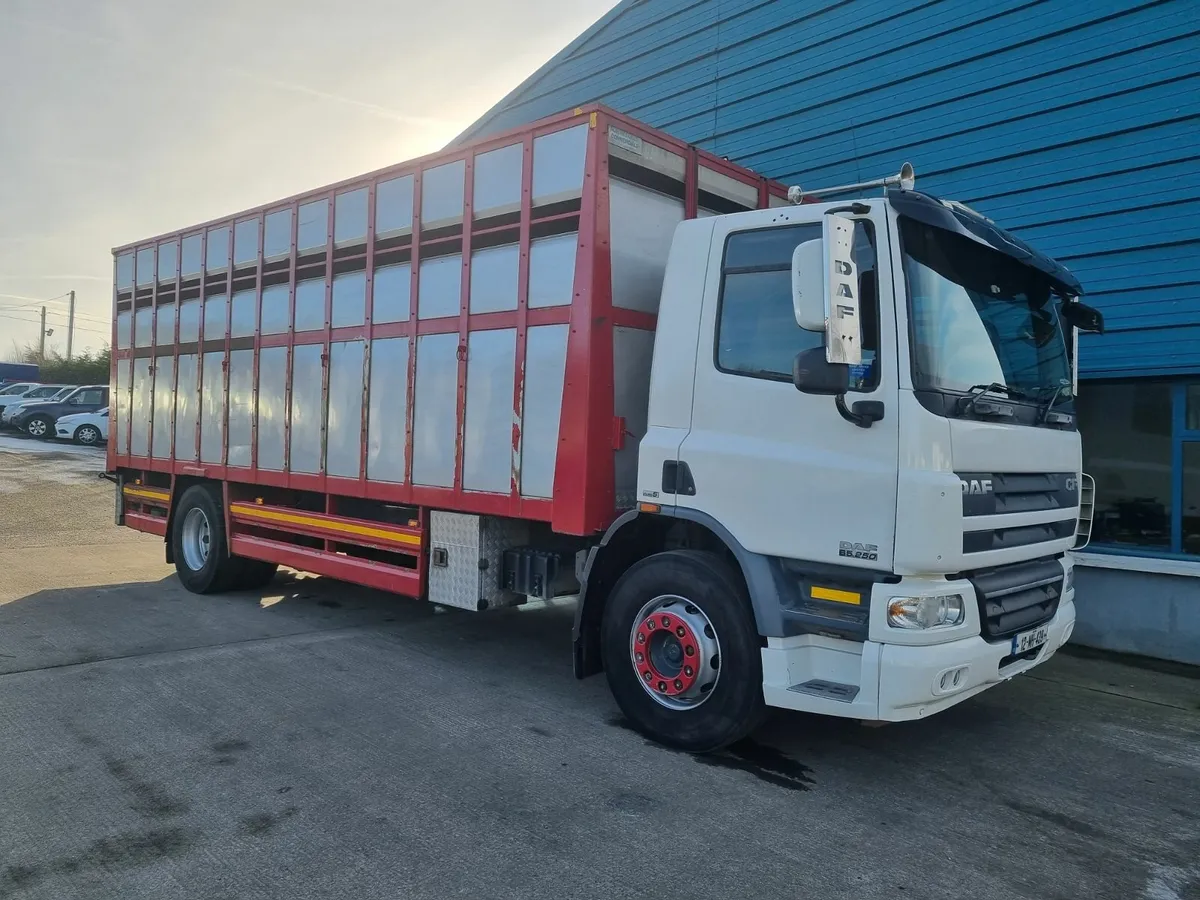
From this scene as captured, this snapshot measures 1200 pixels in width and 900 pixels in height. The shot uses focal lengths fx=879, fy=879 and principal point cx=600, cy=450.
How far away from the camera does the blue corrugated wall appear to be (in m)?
6.96

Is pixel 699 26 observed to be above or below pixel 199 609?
above

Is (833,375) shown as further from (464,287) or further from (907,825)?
(464,287)

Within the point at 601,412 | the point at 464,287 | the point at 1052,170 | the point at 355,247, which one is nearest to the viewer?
the point at 601,412

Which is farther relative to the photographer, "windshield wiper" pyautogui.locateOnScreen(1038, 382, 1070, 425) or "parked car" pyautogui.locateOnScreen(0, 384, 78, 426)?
"parked car" pyautogui.locateOnScreen(0, 384, 78, 426)

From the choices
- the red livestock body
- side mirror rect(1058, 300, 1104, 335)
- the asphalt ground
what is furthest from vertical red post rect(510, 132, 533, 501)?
side mirror rect(1058, 300, 1104, 335)

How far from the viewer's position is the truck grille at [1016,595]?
163 inches

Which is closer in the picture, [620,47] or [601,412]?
[601,412]

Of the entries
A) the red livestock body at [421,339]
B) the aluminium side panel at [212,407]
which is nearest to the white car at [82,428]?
the red livestock body at [421,339]

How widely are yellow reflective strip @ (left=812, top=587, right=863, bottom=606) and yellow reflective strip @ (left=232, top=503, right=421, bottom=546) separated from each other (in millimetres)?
3026

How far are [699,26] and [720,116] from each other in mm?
1286

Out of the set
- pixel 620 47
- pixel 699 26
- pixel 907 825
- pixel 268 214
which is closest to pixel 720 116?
pixel 699 26

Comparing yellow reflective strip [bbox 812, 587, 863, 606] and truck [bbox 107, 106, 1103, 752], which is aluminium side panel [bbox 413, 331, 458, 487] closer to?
truck [bbox 107, 106, 1103, 752]

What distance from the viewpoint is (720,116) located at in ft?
34.4

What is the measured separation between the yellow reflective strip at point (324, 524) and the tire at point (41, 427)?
25.2 metres
